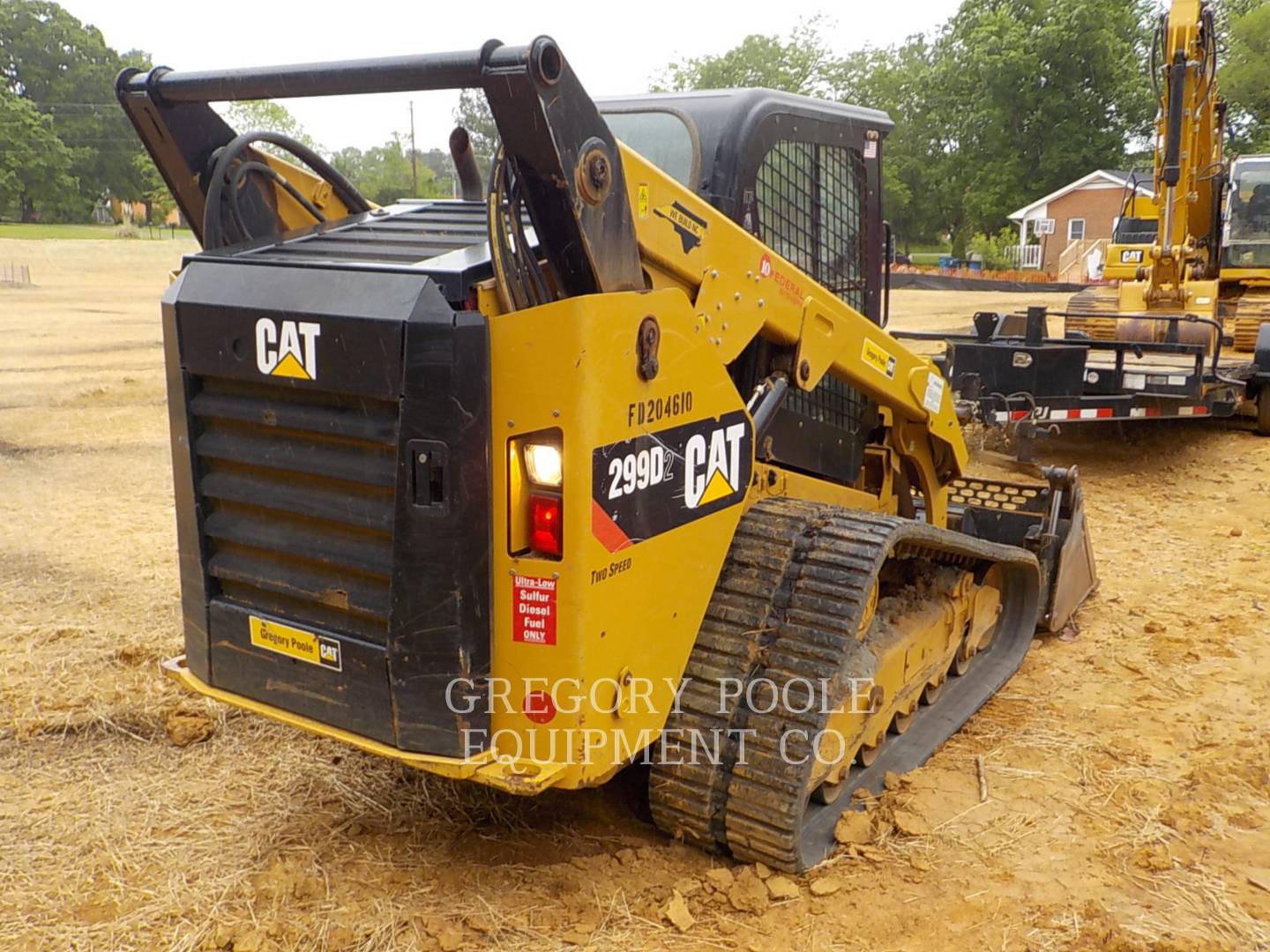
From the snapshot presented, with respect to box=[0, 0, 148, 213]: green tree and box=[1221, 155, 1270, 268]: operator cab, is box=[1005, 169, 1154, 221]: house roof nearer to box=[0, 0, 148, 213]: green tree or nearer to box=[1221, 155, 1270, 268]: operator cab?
box=[1221, 155, 1270, 268]: operator cab

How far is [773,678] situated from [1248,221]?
11658 millimetres

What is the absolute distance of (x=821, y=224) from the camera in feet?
14.6

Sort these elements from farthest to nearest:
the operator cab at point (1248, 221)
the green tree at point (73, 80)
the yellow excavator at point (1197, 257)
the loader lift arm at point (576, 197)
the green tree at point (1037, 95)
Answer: the green tree at point (73, 80), the green tree at point (1037, 95), the operator cab at point (1248, 221), the yellow excavator at point (1197, 257), the loader lift arm at point (576, 197)

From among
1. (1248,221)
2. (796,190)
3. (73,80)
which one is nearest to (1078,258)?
(1248,221)

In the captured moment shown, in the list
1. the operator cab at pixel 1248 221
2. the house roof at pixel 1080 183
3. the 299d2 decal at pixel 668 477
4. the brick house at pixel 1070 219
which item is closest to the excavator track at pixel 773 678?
the 299d2 decal at pixel 668 477

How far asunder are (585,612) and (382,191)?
45704mm

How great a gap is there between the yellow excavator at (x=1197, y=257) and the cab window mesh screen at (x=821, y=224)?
5010 mm

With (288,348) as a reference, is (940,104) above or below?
above

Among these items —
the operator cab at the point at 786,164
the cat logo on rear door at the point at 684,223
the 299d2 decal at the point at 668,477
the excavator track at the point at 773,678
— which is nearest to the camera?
the 299d2 decal at the point at 668,477

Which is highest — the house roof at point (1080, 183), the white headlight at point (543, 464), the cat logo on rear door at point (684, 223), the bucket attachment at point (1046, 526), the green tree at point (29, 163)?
the green tree at point (29, 163)

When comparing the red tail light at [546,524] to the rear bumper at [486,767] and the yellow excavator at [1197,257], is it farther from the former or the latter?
the yellow excavator at [1197,257]

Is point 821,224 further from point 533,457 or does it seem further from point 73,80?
point 73,80

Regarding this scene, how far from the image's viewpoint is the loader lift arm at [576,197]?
264 cm

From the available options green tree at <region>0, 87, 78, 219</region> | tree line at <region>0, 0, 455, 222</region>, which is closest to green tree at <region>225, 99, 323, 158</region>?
tree line at <region>0, 0, 455, 222</region>
